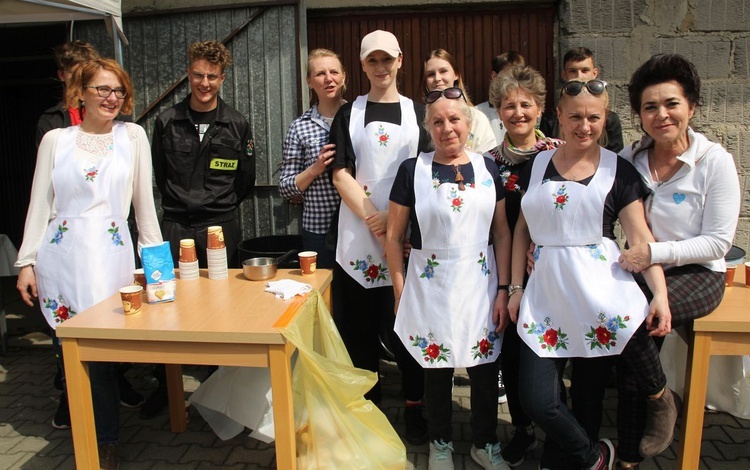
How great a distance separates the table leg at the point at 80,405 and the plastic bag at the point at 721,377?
8.96 feet

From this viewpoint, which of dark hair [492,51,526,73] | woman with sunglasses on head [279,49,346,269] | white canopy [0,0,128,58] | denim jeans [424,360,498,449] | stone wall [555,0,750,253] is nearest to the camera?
denim jeans [424,360,498,449]

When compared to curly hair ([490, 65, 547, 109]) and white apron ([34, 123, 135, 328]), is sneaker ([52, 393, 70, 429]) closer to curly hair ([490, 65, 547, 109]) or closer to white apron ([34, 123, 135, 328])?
white apron ([34, 123, 135, 328])

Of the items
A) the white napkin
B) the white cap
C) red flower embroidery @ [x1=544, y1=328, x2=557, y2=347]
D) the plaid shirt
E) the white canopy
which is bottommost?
red flower embroidery @ [x1=544, y1=328, x2=557, y2=347]

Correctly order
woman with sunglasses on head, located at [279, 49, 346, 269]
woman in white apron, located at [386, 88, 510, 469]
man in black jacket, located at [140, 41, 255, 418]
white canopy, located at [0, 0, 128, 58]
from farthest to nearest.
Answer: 1. white canopy, located at [0, 0, 128, 58]
2. man in black jacket, located at [140, 41, 255, 418]
3. woman with sunglasses on head, located at [279, 49, 346, 269]
4. woman in white apron, located at [386, 88, 510, 469]

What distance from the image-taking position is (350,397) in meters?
2.46

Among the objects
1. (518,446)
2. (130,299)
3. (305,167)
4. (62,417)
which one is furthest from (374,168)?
(62,417)

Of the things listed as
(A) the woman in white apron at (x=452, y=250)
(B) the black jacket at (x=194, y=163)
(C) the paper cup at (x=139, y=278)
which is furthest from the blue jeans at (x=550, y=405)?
(B) the black jacket at (x=194, y=163)

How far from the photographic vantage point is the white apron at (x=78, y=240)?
270 centimetres

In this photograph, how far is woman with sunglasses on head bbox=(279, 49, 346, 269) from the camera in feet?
10.3

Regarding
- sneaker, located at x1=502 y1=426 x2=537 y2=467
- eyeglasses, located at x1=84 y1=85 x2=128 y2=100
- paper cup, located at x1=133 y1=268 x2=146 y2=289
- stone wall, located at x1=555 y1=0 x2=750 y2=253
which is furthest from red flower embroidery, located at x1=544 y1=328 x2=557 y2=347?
stone wall, located at x1=555 y1=0 x2=750 y2=253

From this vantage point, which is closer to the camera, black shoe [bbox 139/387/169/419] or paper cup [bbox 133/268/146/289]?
paper cup [bbox 133/268/146/289]

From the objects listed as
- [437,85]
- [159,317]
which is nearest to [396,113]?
[437,85]

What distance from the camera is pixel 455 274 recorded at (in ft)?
8.00

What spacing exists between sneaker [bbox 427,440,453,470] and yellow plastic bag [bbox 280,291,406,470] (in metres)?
0.17
